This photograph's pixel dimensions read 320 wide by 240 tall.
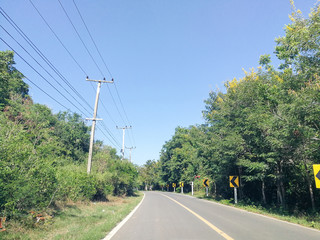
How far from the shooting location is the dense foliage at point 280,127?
34.4 feet

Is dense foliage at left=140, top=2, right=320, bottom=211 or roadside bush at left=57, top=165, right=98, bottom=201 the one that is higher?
dense foliage at left=140, top=2, right=320, bottom=211

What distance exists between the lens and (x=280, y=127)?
12.4 metres

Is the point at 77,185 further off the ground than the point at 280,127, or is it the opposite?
the point at 280,127

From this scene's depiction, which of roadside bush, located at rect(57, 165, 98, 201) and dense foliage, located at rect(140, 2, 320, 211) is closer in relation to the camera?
dense foliage, located at rect(140, 2, 320, 211)

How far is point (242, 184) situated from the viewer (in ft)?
72.6

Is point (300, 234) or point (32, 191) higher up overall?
point (32, 191)

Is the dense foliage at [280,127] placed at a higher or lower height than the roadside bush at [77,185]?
higher

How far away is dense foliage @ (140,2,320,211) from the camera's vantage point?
10.5 m

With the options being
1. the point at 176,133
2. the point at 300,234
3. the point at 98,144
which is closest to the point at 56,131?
the point at 98,144

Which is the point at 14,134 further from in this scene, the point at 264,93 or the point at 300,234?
the point at 264,93

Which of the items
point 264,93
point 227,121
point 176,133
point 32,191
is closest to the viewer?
point 32,191

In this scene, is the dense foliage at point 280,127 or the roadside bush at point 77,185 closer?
the dense foliage at point 280,127

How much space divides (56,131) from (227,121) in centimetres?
2744

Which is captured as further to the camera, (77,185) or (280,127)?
(77,185)
